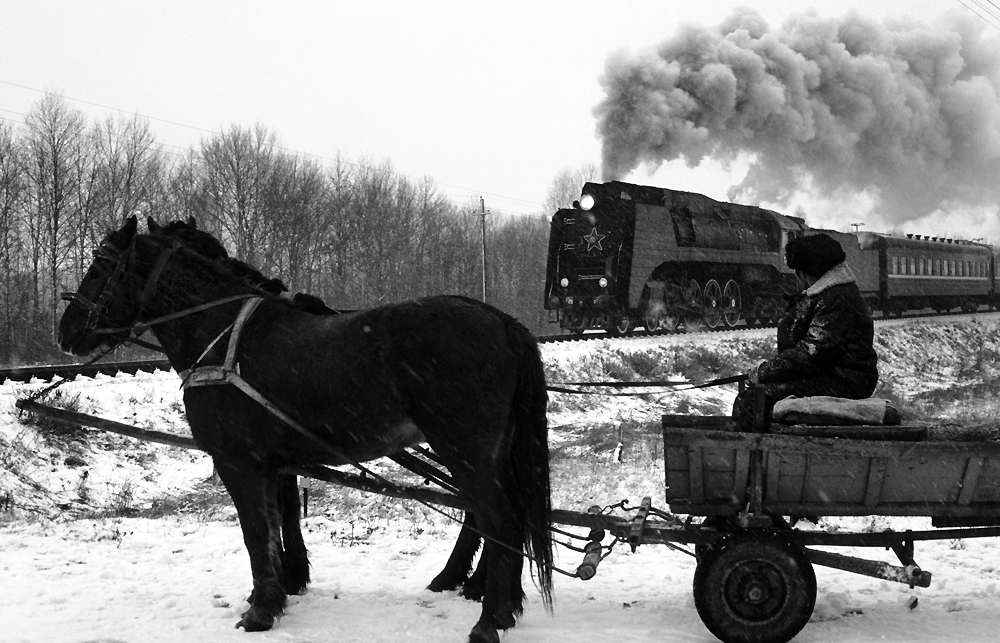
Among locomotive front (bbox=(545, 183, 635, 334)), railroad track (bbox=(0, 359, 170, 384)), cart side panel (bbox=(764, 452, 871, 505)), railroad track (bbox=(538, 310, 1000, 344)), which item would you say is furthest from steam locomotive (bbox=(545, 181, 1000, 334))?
cart side panel (bbox=(764, 452, 871, 505))

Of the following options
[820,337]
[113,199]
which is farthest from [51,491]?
[113,199]

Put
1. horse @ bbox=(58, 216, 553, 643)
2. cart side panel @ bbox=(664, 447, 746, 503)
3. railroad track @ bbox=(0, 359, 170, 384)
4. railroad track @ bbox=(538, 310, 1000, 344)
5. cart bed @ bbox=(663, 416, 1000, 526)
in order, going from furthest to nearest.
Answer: railroad track @ bbox=(538, 310, 1000, 344)
railroad track @ bbox=(0, 359, 170, 384)
horse @ bbox=(58, 216, 553, 643)
cart side panel @ bbox=(664, 447, 746, 503)
cart bed @ bbox=(663, 416, 1000, 526)

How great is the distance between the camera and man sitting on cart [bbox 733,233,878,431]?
4.54 meters

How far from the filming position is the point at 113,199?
3052cm

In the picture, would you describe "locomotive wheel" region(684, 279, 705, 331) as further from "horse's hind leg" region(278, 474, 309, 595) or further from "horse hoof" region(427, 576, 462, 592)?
"horse's hind leg" region(278, 474, 309, 595)

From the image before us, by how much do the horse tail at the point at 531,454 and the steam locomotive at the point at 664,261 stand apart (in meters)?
15.8

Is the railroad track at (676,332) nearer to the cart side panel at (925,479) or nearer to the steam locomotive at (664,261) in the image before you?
the steam locomotive at (664,261)

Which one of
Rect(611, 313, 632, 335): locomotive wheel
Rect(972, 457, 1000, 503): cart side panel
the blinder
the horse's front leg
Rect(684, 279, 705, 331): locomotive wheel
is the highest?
Rect(684, 279, 705, 331): locomotive wheel

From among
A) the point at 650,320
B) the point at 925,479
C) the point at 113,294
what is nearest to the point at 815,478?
the point at 925,479

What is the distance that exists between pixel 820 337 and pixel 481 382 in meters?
1.80

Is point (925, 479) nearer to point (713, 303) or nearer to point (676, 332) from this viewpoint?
point (676, 332)

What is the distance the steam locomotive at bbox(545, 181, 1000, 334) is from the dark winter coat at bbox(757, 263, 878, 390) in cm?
1559

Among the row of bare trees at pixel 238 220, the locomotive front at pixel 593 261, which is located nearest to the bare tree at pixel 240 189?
the row of bare trees at pixel 238 220

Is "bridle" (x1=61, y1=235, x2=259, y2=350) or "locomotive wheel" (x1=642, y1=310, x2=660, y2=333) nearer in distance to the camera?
"bridle" (x1=61, y1=235, x2=259, y2=350)
